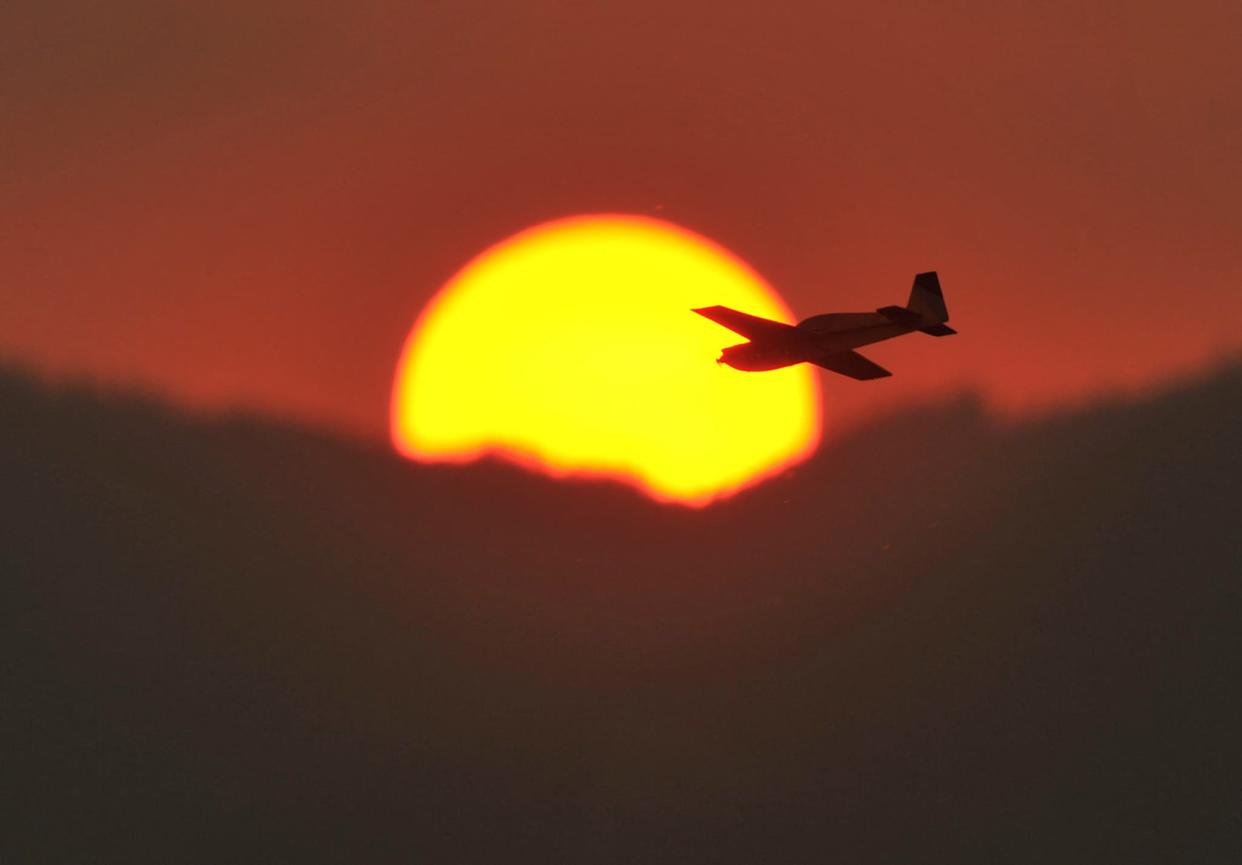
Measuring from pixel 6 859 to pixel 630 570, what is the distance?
89.7 metres

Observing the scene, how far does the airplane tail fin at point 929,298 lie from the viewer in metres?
57.9

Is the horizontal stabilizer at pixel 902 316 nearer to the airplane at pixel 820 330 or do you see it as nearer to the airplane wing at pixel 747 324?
the airplane at pixel 820 330

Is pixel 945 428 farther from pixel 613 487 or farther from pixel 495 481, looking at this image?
pixel 495 481

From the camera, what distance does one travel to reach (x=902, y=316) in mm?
56531

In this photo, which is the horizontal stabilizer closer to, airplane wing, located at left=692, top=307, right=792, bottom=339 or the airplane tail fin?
the airplane tail fin

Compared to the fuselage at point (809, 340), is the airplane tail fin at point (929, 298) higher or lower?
higher

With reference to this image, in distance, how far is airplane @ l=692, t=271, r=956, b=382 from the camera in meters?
56.6

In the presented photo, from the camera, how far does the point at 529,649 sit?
200m

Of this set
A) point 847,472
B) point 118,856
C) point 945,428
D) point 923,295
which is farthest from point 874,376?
point 118,856

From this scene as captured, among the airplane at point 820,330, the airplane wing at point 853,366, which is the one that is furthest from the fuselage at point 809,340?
the airplane wing at point 853,366

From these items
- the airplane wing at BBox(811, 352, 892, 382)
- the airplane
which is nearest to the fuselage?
the airplane

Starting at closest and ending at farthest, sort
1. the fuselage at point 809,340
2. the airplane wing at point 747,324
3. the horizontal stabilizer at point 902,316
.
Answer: the horizontal stabilizer at point 902,316, the airplane wing at point 747,324, the fuselage at point 809,340

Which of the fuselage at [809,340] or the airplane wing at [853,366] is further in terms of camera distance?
the airplane wing at [853,366]

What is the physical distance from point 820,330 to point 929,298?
451 centimetres
